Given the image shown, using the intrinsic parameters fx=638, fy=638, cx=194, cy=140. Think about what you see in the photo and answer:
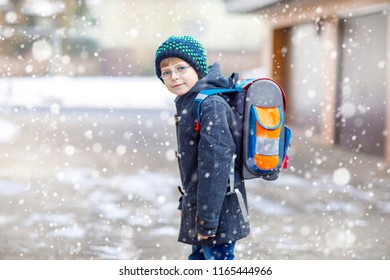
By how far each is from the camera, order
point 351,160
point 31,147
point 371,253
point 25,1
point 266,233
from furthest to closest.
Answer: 1. point 25,1
2. point 31,147
3. point 351,160
4. point 266,233
5. point 371,253

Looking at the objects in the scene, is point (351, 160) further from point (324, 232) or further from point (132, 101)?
point (132, 101)

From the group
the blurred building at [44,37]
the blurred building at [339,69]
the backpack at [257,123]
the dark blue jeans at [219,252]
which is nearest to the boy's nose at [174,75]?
the backpack at [257,123]

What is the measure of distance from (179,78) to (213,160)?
45cm

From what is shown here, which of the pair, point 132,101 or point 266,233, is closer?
point 266,233

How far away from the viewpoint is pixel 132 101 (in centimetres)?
2200

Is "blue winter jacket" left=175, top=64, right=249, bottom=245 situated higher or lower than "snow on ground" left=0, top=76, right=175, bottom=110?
higher

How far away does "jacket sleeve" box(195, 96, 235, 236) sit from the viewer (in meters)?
2.86

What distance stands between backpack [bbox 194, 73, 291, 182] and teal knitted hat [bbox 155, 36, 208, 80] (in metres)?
0.19

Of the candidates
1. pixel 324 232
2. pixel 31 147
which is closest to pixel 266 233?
pixel 324 232

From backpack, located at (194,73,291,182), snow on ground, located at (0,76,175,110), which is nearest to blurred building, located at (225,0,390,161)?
snow on ground, located at (0,76,175,110)

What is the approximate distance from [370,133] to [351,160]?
3.36 feet

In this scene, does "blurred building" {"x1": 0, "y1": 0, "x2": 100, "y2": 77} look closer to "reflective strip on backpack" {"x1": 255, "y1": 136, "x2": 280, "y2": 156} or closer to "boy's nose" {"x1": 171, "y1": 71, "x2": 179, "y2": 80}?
"boy's nose" {"x1": 171, "y1": 71, "x2": 179, "y2": 80}

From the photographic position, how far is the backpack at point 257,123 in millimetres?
2982
